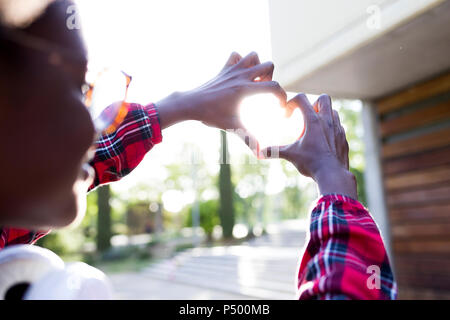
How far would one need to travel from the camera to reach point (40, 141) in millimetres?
A: 541

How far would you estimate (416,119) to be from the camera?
5480 millimetres

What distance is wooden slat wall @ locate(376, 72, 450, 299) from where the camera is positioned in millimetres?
5195

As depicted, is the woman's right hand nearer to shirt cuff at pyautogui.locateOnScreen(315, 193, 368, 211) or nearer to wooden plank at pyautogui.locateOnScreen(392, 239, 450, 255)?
shirt cuff at pyautogui.locateOnScreen(315, 193, 368, 211)

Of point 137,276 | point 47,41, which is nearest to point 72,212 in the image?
point 47,41

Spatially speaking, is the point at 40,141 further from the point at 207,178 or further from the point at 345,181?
the point at 207,178

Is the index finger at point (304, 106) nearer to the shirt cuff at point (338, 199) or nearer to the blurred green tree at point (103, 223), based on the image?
the shirt cuff at point (338, 199)

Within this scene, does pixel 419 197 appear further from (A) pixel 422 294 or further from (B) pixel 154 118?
(B) pixel 154 118

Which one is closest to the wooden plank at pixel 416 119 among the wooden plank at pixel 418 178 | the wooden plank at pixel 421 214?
the wooden plank at pixel 418 178

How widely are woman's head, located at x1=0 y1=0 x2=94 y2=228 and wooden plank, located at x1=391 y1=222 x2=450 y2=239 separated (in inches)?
220

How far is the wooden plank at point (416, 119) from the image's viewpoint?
5168mm

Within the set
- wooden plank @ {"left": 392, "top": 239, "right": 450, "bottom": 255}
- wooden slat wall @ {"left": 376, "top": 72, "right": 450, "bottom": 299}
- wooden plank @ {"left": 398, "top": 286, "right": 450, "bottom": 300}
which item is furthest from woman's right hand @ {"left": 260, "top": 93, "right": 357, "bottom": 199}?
wooden plank @ {"left": 398, "top": 286, "right": 450, "bottom": 300}

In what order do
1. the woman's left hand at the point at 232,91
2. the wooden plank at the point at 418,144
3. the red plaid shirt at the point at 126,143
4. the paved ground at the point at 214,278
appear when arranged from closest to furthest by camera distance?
the woman's left hand at the point at 232,91, the red plaid shirt at the point at 126,143, the wooden plank at the point at 418,144, the paved ground at the point at 214,278

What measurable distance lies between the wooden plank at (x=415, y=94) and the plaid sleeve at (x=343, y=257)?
16.6 feet
